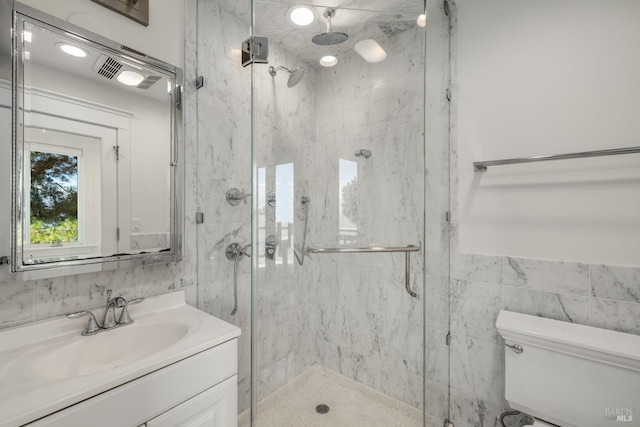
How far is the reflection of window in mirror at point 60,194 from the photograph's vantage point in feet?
3.25

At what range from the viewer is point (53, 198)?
3.38 ft

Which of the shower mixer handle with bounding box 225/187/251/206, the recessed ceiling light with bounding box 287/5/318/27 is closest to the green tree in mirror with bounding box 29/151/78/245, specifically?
the shower mixer handle with bounding box 225/187/251/206

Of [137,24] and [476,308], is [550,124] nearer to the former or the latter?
[476,308]

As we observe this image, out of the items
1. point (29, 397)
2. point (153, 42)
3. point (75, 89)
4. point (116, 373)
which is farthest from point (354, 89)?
point (29, 397)

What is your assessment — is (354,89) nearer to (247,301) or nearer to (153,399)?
(247,301)

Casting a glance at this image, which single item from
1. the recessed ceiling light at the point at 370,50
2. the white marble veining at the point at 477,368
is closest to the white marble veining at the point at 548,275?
the white marble veining at the point at 477,368

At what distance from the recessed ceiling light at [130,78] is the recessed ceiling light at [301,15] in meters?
0.79

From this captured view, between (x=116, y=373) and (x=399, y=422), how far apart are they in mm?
1555

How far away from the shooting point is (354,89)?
1575 mm

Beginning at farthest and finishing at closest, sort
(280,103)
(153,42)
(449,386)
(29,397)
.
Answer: (449,386)
(280,103)
(153,42)
(29,397)

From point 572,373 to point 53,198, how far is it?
7.20 ft

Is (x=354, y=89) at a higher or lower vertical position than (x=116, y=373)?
higher

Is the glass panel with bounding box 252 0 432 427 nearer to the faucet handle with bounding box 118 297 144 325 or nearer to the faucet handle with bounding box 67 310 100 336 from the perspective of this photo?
the faucet handle with bounding box 118 297 144 325

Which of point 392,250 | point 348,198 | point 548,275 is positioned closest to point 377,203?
point 348,198
